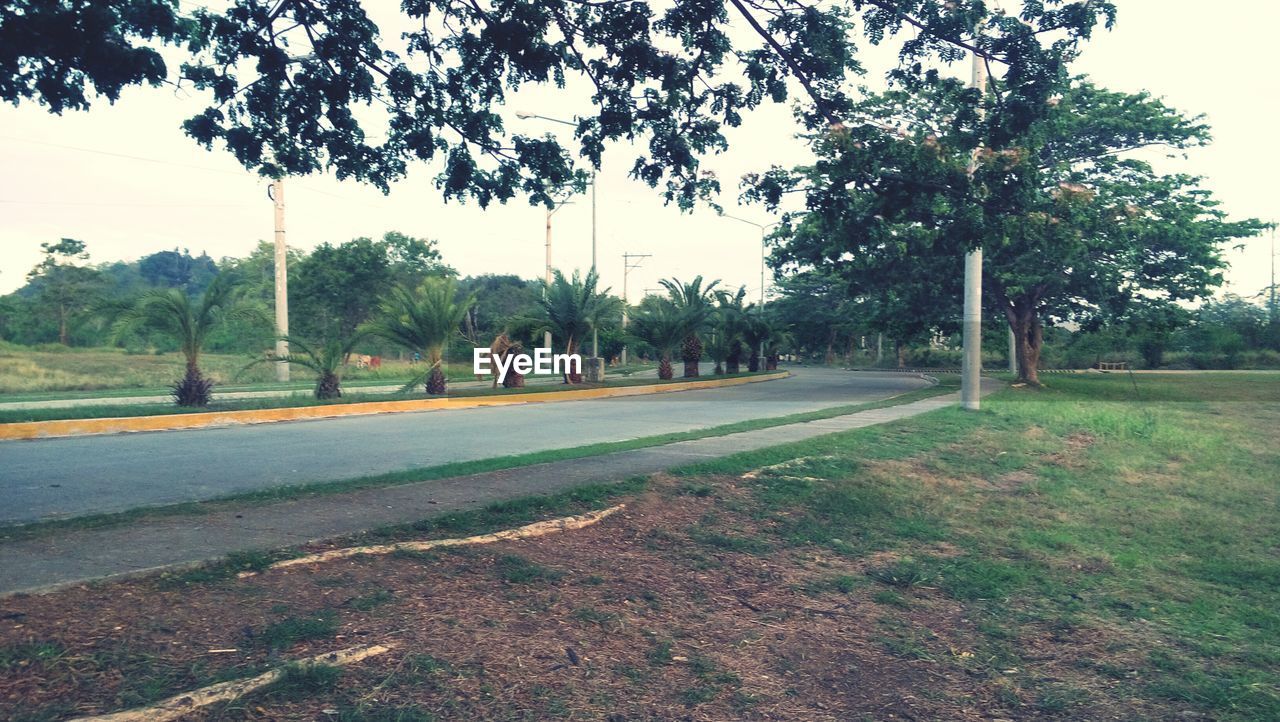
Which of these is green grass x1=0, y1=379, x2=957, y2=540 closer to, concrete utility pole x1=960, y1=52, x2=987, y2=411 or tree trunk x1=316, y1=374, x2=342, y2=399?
concrete utility pole x1=960, y1=52, x2=987, y2=411

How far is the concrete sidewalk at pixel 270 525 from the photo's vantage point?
4.64 meters

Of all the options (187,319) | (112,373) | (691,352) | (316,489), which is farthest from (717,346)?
(316,489)

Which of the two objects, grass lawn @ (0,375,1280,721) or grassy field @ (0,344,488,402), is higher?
grassy field @ (0,344,488,402)

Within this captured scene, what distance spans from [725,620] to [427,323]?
675 inches

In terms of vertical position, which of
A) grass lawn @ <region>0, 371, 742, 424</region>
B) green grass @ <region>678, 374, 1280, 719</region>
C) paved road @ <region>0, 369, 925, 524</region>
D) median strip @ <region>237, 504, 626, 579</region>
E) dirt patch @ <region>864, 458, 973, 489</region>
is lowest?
green grass @ <region>678, 374, 1280, 719</region>

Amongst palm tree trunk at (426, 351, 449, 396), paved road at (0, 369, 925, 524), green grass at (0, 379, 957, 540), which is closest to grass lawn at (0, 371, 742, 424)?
palm tree trunk at (426, 351, 449, 396)

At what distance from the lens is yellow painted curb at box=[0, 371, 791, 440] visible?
1313 cm

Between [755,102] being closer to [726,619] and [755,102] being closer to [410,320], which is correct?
[726,619]

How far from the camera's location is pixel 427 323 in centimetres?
2089

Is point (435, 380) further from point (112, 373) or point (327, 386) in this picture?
point (112, 373)

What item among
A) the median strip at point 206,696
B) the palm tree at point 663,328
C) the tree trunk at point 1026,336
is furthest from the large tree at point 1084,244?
the median strip at point 206,696

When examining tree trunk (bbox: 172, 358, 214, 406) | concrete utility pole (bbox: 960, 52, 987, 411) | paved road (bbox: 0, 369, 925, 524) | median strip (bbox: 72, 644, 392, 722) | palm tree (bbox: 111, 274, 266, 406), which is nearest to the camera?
median strip (bbox: 72, 644, 392, 722)

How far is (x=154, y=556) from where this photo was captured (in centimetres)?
489

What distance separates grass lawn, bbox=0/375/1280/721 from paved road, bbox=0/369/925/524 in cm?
368
